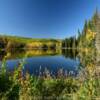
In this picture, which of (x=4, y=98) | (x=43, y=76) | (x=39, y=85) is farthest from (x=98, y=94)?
(x=43, y=76)

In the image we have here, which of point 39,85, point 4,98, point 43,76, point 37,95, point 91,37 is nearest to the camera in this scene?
point 4,98

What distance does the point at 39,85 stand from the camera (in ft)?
42.4

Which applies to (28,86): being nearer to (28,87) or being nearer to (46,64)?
(28,87)

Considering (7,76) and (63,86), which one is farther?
(63,86)

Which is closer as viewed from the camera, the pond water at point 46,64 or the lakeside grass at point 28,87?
the lakeside grass at point 28,87

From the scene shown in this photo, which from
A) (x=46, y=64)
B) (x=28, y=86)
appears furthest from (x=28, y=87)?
(x=46, y=64)

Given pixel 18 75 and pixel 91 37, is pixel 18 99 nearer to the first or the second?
pixel 18 75

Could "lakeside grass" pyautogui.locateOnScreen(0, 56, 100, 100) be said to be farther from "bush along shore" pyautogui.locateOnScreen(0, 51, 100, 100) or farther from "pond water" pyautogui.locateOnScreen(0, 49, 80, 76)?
"pond water" pyautogui.locateOnScreen(0, 49, 80, 76)

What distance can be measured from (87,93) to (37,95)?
7.25 ft

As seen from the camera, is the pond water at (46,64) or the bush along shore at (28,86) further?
the pond water at (46,64)

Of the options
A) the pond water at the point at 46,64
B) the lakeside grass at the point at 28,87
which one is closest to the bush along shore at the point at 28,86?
the lakeside grass at the point at 28,87

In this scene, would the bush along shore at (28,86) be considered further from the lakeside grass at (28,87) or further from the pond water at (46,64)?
the pond water at (46,64)

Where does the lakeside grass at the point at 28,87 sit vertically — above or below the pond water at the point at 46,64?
above

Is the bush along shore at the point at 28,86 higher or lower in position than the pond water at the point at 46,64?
higher
